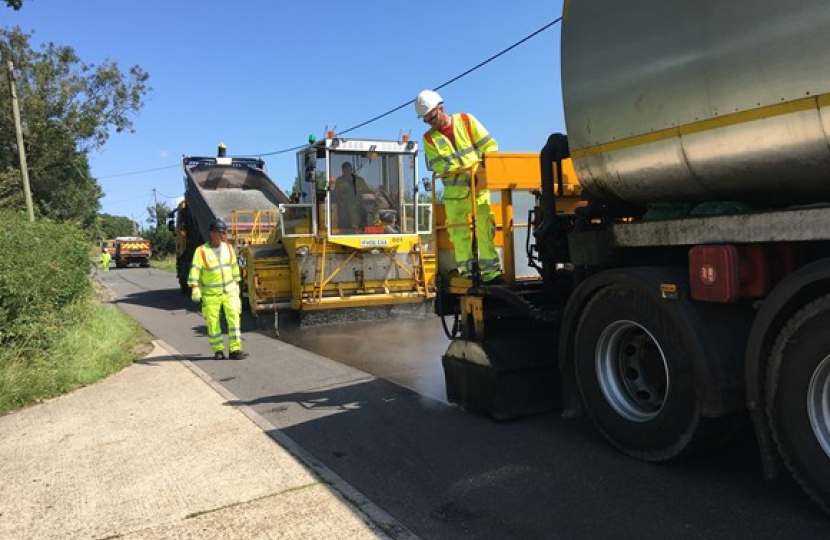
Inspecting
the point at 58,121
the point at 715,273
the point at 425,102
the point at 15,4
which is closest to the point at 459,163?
the point at 425,102

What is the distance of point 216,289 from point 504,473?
18.3 ft

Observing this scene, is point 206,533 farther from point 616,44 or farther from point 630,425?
point 616,44

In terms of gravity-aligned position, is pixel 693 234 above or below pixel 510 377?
above

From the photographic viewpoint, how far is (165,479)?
4078 mm

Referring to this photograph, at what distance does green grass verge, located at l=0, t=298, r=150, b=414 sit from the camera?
615cm

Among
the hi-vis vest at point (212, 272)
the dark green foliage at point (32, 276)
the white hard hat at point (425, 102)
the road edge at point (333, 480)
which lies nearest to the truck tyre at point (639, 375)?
the road edge at point (333, 480)

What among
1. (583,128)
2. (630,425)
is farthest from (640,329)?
(583,128)

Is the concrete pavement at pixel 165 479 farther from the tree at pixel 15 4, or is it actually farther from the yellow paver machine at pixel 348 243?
the tree at pixel 15 4

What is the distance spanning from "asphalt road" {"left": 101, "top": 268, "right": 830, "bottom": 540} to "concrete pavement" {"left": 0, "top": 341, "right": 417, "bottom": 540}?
0.24m

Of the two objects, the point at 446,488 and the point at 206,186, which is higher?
the point at 206,186

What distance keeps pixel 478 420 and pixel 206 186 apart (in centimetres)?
1164

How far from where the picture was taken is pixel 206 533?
3.30 meters

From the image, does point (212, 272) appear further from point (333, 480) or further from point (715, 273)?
point (715, 273)

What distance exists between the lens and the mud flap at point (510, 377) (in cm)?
471
